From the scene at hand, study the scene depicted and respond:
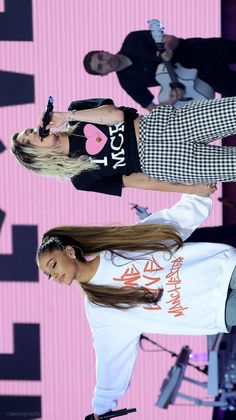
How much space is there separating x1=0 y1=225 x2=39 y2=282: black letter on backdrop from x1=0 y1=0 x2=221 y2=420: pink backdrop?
4 centimetres

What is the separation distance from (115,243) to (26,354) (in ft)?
5.95

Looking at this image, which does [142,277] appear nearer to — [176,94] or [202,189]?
[202,189]

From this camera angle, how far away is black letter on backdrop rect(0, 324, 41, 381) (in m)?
4.07

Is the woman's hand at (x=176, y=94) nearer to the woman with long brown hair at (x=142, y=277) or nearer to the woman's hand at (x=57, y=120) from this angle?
the woman with long brown hair at (x=142, y=277)

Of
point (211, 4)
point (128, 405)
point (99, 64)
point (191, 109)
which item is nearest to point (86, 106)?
point (191, 109)

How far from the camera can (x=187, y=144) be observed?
258cm

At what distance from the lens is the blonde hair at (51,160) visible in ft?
8.43

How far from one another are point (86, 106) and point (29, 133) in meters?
0.24

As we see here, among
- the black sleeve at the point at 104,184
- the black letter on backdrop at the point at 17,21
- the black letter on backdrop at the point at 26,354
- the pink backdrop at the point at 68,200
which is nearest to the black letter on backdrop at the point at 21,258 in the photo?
the pink backdrop at the point at 68,200


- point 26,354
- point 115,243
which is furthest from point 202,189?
point 26,354

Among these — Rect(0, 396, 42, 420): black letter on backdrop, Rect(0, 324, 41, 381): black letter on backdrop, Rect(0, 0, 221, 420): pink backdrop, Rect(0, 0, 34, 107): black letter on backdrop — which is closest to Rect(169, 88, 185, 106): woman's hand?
Rect(0, 0, 221, 420): pink backdrop

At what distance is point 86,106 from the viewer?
2.62m

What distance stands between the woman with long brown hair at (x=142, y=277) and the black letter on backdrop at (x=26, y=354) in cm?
150

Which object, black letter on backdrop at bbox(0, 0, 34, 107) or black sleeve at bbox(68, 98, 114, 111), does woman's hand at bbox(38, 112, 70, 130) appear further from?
black letter on backdrop at bbox(0, 0, 34, 107)
